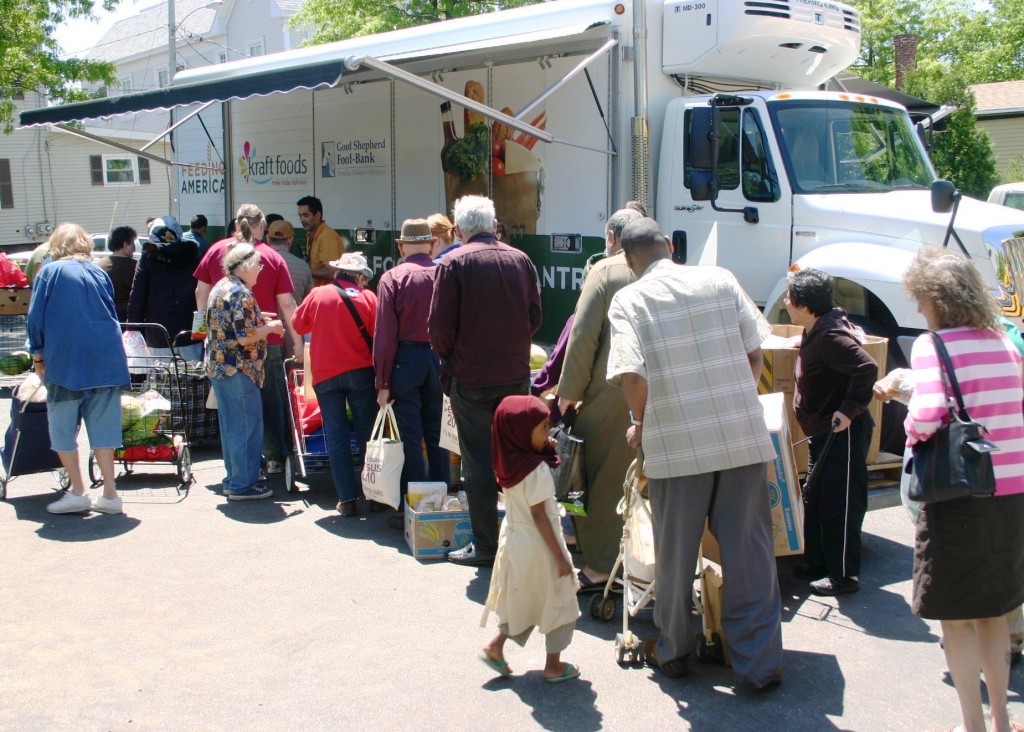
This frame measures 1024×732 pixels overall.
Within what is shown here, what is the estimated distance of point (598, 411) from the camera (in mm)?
4910

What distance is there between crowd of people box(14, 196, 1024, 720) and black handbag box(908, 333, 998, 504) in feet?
0.15

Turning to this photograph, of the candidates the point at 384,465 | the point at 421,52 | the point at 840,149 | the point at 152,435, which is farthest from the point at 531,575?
the point at 421,52

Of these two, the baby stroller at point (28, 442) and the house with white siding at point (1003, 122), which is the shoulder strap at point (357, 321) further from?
the house with white siding at point (1003, 122)

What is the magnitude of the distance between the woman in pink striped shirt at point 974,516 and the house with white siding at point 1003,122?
28974 mm

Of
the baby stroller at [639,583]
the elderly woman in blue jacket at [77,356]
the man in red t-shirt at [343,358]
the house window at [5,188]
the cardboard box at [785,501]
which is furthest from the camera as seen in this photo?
the house window at [5,188]

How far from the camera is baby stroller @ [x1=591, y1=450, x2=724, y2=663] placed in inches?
170

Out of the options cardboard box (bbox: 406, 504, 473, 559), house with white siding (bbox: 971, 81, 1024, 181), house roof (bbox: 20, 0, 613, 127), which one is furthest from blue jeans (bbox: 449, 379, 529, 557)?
house with white siding (bbox: 971, 81, 1024, 181)

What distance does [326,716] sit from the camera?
3863 mm

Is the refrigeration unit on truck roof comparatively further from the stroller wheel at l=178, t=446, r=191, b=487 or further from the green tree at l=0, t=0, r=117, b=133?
the green tree at l=0, t=0, r=117, b=133

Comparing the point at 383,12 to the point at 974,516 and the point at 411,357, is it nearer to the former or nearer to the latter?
the point at 411,357

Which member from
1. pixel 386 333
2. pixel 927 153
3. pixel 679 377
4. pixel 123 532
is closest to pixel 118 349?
pixel 123 532

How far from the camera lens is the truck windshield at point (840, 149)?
745cm

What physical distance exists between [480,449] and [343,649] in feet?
4.73

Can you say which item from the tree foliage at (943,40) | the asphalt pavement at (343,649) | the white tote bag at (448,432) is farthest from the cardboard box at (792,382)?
the tree foliage at (943,40)
